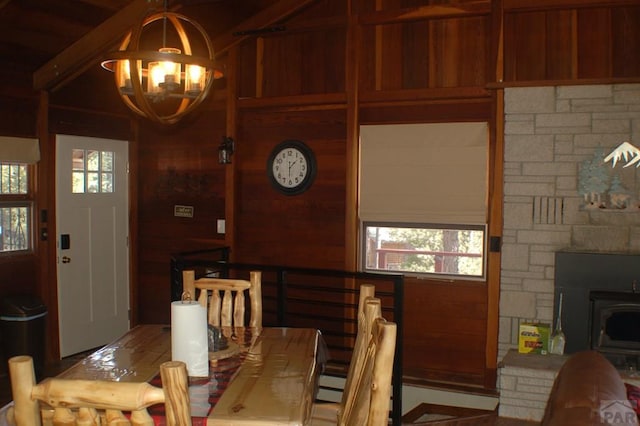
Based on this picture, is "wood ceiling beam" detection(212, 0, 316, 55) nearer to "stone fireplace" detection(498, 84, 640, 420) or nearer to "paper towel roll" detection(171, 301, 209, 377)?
"stone fireplace" detection(498, 84, 640, 420)

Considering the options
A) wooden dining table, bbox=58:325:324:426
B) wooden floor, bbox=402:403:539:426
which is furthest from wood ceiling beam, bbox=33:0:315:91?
wooden floor, bbox=402:403:539:426

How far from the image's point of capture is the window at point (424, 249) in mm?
4809

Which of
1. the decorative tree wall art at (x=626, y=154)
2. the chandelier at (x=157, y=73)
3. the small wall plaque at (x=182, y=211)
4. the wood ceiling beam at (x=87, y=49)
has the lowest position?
the small wall plaque at (x=182, y=211)

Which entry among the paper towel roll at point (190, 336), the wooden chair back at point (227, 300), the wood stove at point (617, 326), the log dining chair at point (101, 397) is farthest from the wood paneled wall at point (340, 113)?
the log dining chair at point (101, 397)

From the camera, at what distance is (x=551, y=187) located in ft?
14.5

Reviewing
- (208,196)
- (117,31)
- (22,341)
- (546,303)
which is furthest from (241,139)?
(546,303)

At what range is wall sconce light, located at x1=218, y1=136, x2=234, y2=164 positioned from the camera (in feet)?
17.8

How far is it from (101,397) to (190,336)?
34.2 inches

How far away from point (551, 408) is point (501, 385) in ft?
7.93

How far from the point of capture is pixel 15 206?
4773 millimetres

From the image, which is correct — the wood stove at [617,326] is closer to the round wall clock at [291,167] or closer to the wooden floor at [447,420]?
the wooden floor at [447,420]

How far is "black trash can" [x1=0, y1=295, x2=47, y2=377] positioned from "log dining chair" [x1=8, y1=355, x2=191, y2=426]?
3504 mm

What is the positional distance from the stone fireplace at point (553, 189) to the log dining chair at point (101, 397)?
3435 millimetres

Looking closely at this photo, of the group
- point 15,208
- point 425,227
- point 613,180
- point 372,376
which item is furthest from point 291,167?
point 372,376
